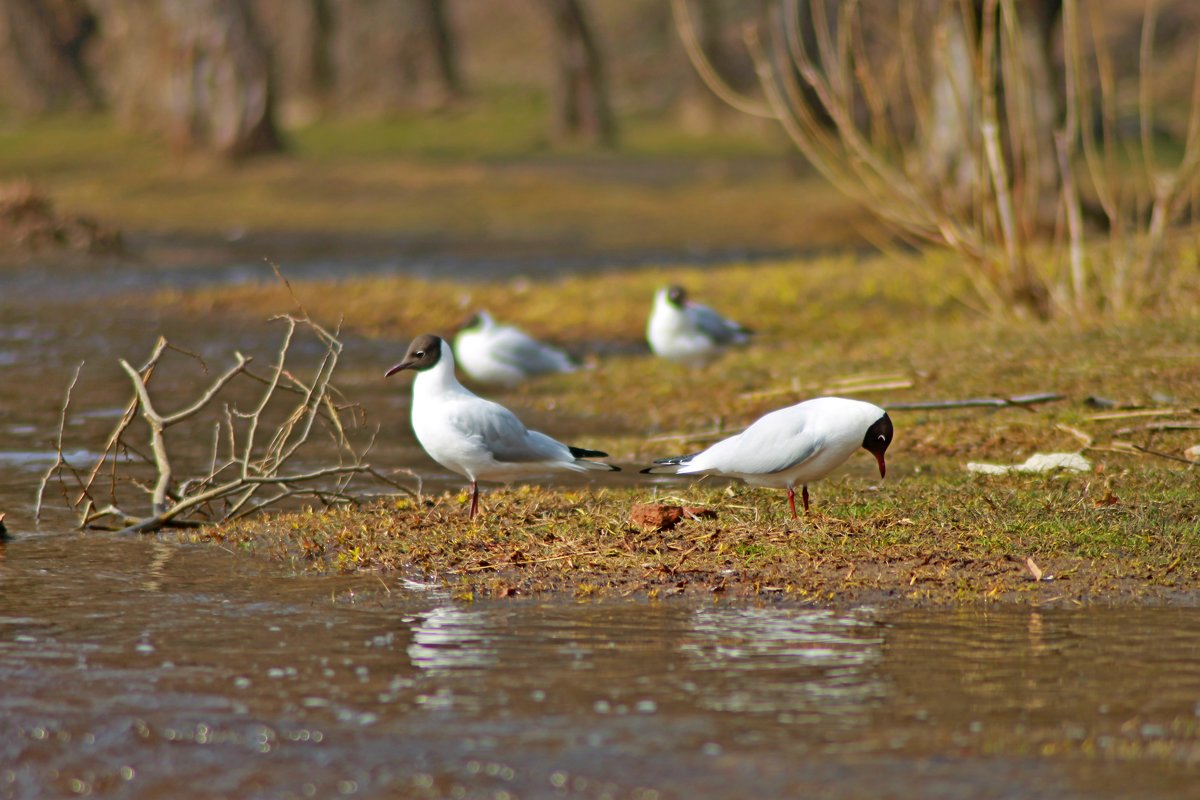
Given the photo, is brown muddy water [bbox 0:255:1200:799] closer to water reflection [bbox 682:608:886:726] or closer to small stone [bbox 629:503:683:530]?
water reflection [bbox 682:608:886:726]

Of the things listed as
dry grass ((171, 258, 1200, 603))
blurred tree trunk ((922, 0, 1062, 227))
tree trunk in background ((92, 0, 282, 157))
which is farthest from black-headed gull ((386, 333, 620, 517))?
tree trunk in background ((92, 0, 282, 157))

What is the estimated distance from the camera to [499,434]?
8.03m

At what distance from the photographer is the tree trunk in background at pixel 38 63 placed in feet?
133

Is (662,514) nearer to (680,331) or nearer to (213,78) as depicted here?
(680,331)

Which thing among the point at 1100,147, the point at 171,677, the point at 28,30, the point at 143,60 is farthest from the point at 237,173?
the point at 171,677

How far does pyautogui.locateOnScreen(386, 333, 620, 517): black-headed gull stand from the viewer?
7.98 m

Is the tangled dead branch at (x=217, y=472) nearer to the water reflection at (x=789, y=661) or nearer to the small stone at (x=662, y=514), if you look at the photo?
the small stone at (x=662, y=514)

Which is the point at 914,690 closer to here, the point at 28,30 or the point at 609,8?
the point at 28,30

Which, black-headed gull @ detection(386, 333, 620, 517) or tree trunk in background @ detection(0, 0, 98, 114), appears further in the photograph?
tree trunk in background @ detection(0, 0, 98, 114)

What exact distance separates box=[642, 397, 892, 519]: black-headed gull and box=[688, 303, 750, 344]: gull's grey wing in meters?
5.45

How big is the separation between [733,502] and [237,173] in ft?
69.7

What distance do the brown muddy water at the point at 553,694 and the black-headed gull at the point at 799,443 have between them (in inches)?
40.2

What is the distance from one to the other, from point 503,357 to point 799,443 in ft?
17.9

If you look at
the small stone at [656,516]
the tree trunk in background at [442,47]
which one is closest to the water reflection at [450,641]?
the small stone at [656,516]
